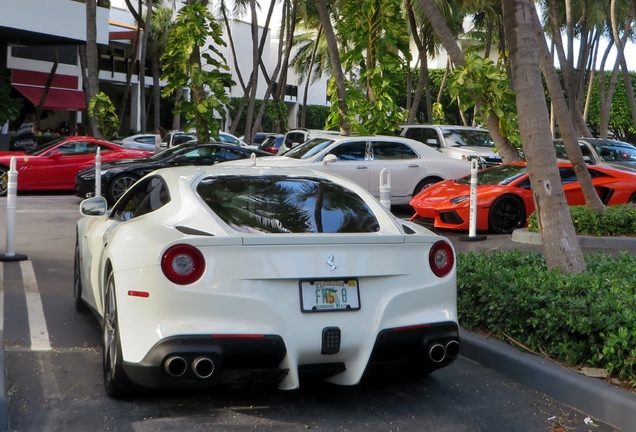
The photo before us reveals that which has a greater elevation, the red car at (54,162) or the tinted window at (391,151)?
the tinted window at (391,151)

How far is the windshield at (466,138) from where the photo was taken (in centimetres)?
2075

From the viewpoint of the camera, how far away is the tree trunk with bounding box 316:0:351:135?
69.9 ft

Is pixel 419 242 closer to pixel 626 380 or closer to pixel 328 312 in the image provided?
pixel 328 312

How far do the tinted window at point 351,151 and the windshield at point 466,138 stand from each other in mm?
4274

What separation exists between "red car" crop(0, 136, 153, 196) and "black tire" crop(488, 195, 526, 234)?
1021 cm

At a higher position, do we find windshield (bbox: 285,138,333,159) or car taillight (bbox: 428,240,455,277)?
windshield (bbox: 285,138,333,159)

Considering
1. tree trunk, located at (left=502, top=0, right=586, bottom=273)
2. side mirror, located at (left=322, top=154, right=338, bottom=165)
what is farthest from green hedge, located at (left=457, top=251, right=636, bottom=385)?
side mirror, located at (left=322, top=154, right=338, bottom=165)

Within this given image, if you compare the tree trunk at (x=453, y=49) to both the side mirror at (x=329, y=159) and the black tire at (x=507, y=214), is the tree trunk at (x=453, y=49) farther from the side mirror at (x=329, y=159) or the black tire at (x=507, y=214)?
the side mirror at (x=329, y=159)

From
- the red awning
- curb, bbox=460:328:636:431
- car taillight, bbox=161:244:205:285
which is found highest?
the red awning

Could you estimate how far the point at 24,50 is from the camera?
37.1 m

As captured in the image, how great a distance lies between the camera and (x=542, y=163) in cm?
739

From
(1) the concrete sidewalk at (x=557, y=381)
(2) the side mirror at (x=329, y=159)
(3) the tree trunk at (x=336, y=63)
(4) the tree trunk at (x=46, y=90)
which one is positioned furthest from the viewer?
(4) the tree trunk at (x=46, y=90)

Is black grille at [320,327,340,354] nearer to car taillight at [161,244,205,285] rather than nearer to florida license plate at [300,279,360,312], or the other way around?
florida license plate at [300,279,360,312]

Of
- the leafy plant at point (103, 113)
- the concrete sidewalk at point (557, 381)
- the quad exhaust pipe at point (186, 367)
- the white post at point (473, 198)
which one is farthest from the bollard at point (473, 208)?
the leafy plant at point (103, 113)
